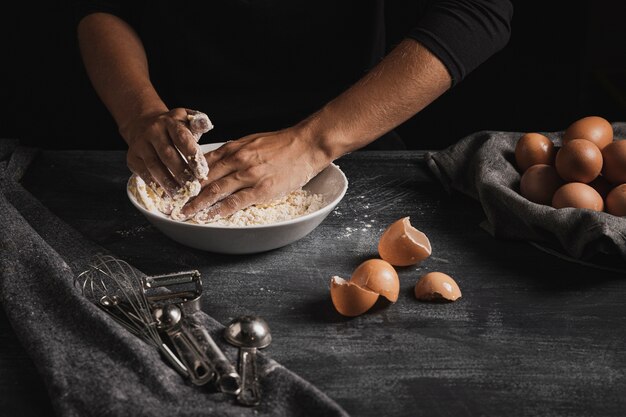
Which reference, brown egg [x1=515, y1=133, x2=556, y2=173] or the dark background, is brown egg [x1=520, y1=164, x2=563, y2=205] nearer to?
brown egg [x1=515, y1=133, x2=556, y2=173]

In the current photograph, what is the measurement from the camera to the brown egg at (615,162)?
1.13 m

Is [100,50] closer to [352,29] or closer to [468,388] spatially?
[352,29]

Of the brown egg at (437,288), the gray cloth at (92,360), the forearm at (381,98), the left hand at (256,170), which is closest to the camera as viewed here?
the gray cloth at (92,360)

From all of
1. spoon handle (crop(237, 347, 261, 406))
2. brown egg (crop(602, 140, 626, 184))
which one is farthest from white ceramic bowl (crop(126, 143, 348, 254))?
brown egg (crop(602, 140, 626, 184))

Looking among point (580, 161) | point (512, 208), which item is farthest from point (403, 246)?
point (580, 161)

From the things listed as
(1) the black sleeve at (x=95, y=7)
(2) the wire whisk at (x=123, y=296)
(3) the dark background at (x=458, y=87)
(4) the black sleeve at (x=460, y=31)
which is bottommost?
(3) the dark background at (x=458, y=87)

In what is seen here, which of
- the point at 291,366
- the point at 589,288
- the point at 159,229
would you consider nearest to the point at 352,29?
the point at 159,229

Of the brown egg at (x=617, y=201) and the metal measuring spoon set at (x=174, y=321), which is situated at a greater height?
the brown egg at (x=617, y=201)

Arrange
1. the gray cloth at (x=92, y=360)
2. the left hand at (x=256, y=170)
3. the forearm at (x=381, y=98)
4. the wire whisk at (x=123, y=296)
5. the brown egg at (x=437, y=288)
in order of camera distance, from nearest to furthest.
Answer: the gray cloth at (x=92, y=360)
the wire whisk at (x=123, y=296)
the brown egg at (x=437, y=288)
the left hand at (x=256, y=170)
the forearm at (x=381, y=98)

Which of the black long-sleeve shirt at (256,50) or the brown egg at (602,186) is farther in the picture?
the black long-sleeve shirt at (256,50)

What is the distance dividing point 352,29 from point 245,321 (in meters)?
0.85

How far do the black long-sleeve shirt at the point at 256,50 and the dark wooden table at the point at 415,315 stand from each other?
13.8 inches

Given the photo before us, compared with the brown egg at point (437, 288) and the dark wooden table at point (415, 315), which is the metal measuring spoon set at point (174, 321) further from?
the brown egg at point (437, 288)

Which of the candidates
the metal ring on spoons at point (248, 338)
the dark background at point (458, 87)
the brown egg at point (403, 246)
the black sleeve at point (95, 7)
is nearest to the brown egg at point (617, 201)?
the brown egg at point (403, 246)
